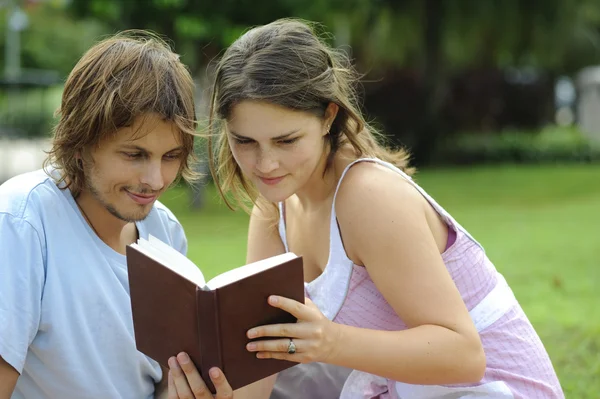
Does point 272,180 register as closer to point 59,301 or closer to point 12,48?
point 59,301

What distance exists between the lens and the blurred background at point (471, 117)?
8.43 m

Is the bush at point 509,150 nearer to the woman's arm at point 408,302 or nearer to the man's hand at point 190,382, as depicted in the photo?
the woman's arm at point 408,302

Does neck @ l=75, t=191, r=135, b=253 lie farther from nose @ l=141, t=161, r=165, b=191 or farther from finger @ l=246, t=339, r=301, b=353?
finger @ l=246, t=339, r=301, b=353

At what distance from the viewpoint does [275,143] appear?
8.43 feet

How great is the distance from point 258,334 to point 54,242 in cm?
72

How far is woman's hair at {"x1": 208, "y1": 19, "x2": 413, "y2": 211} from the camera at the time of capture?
2.53 metres

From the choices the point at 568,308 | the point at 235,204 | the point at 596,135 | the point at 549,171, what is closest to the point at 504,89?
the point at 596,135

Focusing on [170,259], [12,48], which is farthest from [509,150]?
[12,48]

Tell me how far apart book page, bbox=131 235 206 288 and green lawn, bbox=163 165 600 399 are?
5.77 feet

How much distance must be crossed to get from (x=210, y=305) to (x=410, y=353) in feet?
1.97

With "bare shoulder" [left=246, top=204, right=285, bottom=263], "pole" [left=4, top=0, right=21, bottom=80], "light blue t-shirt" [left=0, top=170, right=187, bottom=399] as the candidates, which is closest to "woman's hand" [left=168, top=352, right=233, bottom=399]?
"light blue t-shirt" [left=0, top=170, right=187, bottom=399]

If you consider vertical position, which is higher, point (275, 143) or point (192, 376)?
point (275, 143)

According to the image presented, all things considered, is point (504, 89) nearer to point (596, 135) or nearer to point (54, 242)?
point (596, 135)

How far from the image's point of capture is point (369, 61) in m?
21.9
